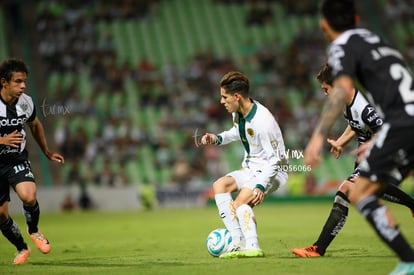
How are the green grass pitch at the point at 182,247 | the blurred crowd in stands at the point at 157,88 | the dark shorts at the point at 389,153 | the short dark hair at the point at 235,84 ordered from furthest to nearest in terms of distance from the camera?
the blurred crowd in stands at the point at 157,88 < the short dark hair at the point at 235,84 < the green grass pitch at the point at 182,247 < the dark shorts at the point at 389,153

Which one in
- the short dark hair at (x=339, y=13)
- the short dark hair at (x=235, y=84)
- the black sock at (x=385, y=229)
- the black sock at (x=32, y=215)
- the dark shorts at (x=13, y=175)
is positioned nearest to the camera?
the black sock at (x=385, y=229)

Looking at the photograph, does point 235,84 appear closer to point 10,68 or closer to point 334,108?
point 10,68

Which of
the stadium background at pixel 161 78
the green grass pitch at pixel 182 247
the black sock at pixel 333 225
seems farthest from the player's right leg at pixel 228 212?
the stadium background at pixel 161 78

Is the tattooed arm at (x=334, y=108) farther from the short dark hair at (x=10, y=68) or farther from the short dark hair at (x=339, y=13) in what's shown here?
the short dark hair at (x=10, y=68)

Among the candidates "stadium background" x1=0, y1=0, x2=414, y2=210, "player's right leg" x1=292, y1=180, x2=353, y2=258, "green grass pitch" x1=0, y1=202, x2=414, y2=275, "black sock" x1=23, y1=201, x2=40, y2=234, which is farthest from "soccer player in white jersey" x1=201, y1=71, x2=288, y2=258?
"stadium background" x1=0, y1=0, x2=414, y2=210

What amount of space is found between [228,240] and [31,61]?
21754 millimetres

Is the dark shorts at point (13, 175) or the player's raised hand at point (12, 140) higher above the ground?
the player's raised hand at point (12, 140)

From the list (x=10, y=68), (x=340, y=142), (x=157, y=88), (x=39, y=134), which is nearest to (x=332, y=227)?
(x=340, y=142)

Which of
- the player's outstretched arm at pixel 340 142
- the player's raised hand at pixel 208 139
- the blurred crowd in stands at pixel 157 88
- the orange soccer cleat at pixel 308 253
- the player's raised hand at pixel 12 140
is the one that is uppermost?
the player's raised hand at pixel 12 140

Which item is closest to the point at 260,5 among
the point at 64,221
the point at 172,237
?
the point at 64,221

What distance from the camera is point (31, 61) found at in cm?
3012

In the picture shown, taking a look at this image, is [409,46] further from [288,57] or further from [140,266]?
[140,266]

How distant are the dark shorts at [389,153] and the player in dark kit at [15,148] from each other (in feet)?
15.4

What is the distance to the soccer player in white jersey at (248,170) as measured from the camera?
9.62 metres
